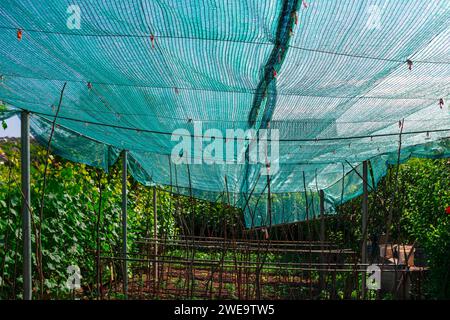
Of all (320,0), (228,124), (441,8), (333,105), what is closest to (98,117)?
(228,124)

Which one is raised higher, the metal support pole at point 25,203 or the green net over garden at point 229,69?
the green net over garden at point 229,69

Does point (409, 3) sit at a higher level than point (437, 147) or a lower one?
higher

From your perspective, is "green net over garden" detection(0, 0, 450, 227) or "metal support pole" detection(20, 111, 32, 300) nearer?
"green net over garden" detection(0, 0, 450, 227)

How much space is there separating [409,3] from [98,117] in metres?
2.57

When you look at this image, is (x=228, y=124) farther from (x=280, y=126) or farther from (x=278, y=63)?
(x=278, y=63)

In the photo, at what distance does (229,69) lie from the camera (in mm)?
2865

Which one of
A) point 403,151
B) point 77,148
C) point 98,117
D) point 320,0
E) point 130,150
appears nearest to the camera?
point 320,0

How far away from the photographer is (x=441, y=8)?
232 cm

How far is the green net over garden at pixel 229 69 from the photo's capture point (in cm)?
229

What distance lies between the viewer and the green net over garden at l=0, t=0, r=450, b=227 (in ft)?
7.51

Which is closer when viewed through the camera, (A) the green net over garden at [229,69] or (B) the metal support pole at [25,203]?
(A) the green net over garden at [229,69]

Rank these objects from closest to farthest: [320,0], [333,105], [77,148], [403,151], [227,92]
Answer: [320,0]
[227,92]
[333,105]
[77,148]
[403,151]
